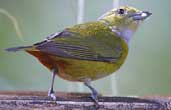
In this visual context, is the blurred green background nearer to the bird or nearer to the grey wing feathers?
the bird

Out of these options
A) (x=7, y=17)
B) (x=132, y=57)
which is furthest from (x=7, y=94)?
(x=132, y=57)

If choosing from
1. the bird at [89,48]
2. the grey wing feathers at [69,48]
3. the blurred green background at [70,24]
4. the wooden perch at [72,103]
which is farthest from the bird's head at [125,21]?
the blurred green background at [70,24]

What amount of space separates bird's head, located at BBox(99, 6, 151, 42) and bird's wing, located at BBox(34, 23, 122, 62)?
0.05 metres

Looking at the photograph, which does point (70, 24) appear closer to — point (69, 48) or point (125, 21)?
point (125, 21)

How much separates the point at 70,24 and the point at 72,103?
865 mm

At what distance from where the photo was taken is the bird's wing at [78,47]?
1148 millimetres

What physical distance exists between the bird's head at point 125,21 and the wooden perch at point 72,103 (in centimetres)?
26

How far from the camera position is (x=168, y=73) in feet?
6.41

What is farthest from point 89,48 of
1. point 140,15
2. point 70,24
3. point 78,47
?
point 70,24

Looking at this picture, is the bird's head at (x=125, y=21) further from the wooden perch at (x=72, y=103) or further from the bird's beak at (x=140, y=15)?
the wooden perch at (x=72, y=103)

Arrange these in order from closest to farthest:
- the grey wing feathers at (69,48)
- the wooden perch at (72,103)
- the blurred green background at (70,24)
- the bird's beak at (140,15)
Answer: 1. the wooden perch at (72,103)
2. the grey wing feathers at (69,48)
3. the bird's beak at (140,15)
4. the blurred green background at (70,24)

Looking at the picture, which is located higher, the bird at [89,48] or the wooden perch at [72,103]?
the bird at [89,48]

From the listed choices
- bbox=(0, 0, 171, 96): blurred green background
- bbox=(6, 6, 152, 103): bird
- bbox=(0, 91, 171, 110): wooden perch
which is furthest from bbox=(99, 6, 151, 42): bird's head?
bbox=(0, 0, 171, 96): blurred green background

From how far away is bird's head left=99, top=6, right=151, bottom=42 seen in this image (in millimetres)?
1337
